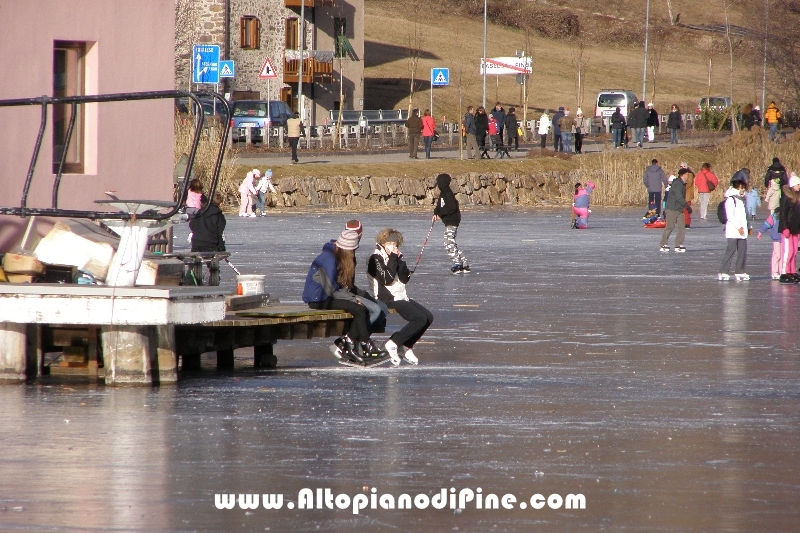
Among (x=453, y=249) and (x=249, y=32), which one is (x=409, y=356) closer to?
(x=453, y=249)

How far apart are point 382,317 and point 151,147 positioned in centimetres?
411

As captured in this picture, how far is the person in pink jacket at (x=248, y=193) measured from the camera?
35594mm

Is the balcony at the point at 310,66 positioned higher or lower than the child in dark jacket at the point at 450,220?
higher

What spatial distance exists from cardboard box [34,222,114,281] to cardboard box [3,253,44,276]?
47 cm

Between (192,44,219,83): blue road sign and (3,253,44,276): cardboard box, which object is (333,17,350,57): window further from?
(3,253,44,276): cardboard box

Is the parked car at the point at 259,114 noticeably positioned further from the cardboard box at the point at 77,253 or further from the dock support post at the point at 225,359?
the cardboard box at the point at 77,253

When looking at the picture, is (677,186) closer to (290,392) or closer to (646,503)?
(290,392)

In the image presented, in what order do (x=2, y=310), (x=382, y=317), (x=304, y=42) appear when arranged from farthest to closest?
(x=304, y=42), (x=382, y=317), (x=2, y=310)

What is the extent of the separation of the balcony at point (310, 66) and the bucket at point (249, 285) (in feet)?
185

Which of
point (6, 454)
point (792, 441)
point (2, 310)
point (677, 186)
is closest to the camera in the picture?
point (6, 454)

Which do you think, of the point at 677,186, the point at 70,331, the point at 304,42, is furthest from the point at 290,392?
the point at 304,42

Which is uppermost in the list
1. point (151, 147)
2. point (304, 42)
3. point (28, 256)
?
point (304, 42)

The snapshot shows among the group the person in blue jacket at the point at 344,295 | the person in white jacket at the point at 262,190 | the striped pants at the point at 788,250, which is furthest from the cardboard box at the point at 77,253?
the person in white jacket at the point at 262,190

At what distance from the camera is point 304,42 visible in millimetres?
71250
